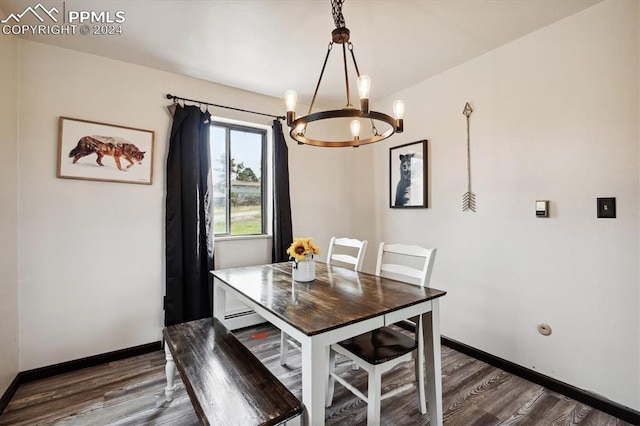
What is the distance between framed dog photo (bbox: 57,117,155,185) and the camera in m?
2.23

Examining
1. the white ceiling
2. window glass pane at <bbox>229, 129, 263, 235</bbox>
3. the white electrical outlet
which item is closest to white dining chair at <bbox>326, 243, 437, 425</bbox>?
the white electrical outlet

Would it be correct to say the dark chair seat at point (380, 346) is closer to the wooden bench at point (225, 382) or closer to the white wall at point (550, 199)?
the wooden bench at point (225, 382)

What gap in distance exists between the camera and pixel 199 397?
121cm

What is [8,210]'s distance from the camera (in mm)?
1940

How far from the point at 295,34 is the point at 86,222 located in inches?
84.8

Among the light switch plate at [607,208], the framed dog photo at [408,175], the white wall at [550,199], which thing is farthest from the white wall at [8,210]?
the light switch plate at [607,208]

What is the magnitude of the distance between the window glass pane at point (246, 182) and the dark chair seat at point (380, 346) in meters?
1.85

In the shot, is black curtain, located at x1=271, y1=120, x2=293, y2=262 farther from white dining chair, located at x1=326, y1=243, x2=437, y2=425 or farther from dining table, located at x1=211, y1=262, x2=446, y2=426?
white dining chair, located at x1=326, y1=243, x2=437, y2=425

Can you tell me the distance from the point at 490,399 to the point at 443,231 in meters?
1.33

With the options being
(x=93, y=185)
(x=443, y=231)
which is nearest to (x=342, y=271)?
(x=443, y=231)

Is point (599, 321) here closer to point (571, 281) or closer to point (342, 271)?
point (571, 281)

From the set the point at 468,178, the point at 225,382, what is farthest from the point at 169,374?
the point at 468,178

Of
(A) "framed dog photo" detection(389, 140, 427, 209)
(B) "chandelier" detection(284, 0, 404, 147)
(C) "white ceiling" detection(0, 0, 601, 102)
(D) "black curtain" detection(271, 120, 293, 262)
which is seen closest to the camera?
(B) "chandelier" detection(284, 0, 404, 147)

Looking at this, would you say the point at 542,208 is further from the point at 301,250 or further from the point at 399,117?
the point at 301,250
